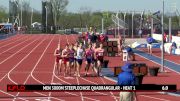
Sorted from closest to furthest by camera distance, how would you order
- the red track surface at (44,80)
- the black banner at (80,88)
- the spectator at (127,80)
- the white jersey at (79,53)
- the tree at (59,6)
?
1. the black banner at (80,88)
2. the spectator at (127,80)
3. the red track surface at (44,80)
4. the white jersey at (79,53)
5. the tree at (59,6)

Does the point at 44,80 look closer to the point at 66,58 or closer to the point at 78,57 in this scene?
the point at 66,58

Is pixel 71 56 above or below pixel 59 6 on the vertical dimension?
below

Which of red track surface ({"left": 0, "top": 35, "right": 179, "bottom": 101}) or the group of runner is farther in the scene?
the group of runner

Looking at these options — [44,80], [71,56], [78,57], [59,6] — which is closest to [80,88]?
[44,80]

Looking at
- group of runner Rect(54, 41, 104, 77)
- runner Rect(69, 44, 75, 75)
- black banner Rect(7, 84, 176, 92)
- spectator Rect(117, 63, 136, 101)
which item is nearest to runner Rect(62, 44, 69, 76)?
group of runner Rect(54, 41, 104, 77)

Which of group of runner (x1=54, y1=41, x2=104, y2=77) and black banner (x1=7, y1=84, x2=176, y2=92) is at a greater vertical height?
black banner (x1=7, y1=84, x2=176, y2=92)

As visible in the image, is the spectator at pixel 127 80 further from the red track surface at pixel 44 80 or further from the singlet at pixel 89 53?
the singlet at pixel 89 53

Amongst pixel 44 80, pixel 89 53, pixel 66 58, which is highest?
pixel 89 53

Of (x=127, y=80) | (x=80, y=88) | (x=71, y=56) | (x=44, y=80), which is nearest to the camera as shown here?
(x=80, y=88)

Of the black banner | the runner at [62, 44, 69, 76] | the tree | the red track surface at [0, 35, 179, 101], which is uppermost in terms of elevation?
the tree

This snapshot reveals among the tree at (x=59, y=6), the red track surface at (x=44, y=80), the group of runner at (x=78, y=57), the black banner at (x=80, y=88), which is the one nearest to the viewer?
the black banner at (x=80, y=88)

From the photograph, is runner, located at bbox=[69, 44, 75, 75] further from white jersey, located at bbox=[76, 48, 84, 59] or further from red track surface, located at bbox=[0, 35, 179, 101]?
red track surface, located at bbox=[0, 35, 179, 101]

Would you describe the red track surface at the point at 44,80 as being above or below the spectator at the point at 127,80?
below

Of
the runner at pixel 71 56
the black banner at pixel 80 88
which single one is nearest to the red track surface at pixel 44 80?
the runner at pixel 71 56
